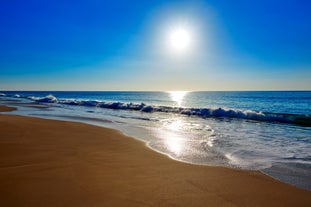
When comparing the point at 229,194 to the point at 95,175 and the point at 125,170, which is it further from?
the point at 95,175

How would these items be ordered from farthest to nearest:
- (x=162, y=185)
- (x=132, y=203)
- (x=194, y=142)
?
1. (x=194, y=142)
2. (x=162, y=185)
3. (x=132, y=203)

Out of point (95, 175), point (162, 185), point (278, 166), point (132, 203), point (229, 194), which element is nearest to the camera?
point (132, 203)

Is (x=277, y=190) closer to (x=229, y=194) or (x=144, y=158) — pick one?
(x=229, y=194)

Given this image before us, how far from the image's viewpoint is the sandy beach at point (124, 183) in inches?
136

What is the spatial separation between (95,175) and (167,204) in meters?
1.72

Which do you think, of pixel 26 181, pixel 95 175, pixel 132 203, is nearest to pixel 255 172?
pixel 132 203

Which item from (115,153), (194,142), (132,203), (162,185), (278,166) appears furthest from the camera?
(194,142)

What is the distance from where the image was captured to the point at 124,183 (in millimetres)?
4059

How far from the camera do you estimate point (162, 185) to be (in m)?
4.04

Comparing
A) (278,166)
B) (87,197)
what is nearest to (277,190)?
(278,166)

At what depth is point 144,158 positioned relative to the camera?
19.4ft

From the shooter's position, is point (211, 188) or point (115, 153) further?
point (115, 153)

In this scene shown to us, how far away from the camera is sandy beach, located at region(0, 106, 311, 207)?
3.44 m

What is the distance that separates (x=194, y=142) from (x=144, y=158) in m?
3.07
